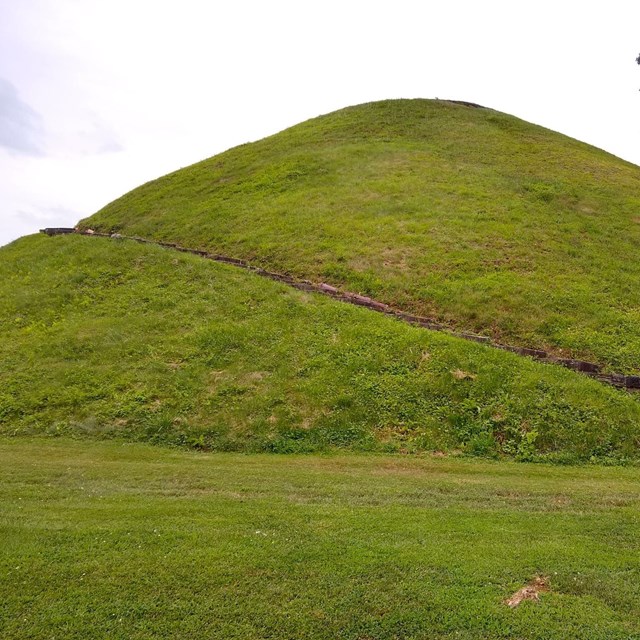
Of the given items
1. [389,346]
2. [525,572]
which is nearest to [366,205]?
[389,346]

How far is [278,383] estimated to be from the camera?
54.4 ft

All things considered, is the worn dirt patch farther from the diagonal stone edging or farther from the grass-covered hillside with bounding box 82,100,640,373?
the grass-covered hillside with bounding box 82,100,640,373

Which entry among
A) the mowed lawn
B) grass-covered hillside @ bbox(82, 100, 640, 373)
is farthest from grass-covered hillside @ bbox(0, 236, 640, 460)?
grass-covered hillside @ bbox(82, 100, 640, 373)

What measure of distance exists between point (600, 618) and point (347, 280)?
1793cm

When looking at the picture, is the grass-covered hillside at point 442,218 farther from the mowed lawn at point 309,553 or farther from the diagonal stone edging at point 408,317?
the mowed lawn at point 309,553

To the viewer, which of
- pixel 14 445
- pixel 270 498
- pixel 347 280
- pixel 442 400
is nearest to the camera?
pixel 270 498

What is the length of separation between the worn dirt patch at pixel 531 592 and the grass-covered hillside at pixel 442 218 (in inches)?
466

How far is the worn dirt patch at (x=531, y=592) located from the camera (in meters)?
6.91

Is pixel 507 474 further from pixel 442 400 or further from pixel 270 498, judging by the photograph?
pixel 270 498

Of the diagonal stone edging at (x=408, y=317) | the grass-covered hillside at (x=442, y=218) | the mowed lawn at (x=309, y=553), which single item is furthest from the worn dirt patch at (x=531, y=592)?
the grass-covered hillside at (x=442, y=218)

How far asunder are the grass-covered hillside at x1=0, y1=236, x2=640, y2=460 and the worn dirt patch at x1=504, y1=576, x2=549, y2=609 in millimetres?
6594

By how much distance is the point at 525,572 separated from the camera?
755cm

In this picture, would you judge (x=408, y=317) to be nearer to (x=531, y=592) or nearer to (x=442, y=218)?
(x=442, y=218)

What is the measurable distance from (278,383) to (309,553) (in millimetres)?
8828
